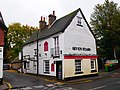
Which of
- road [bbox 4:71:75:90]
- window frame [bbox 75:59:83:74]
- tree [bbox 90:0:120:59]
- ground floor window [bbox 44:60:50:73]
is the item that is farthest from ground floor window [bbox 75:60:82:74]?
A: tree [bbox 90:0:120:59]

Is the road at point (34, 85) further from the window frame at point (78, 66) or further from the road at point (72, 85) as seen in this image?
the window frame at point (78, 66)

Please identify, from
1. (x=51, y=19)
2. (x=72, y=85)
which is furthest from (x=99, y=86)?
(x=51, y=19)

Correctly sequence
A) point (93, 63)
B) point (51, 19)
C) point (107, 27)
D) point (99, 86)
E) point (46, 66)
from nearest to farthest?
1. point (99, 86)
2. point (46, 66)
3. point (93, 63)
4. point (51, 19)
5. point (107, 27)

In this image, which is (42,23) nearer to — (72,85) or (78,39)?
(78,39)

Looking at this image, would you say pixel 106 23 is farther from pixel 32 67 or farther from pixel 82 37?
pixel 32 67

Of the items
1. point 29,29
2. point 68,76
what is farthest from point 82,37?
point 29,29

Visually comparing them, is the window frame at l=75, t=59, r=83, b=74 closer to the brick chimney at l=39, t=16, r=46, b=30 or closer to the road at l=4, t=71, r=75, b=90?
the road at l=4, t=71, r=75, b=90

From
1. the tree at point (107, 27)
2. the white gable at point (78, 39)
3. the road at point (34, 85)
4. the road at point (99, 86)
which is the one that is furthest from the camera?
the tree at point (107, 27)

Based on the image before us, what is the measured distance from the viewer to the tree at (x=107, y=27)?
35.4 metres

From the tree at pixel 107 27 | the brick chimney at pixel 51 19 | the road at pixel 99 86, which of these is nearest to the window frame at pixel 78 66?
the road at pixel 99 86

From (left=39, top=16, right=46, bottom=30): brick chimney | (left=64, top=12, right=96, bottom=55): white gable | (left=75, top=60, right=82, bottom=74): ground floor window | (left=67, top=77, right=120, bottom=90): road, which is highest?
(left=39, top=16, right=46, bottom=30): brick chimney

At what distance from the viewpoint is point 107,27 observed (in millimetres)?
36344

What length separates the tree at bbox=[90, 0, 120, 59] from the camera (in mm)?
35375

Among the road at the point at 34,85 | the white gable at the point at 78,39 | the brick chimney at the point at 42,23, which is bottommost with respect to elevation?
the road at the point at 34,85
